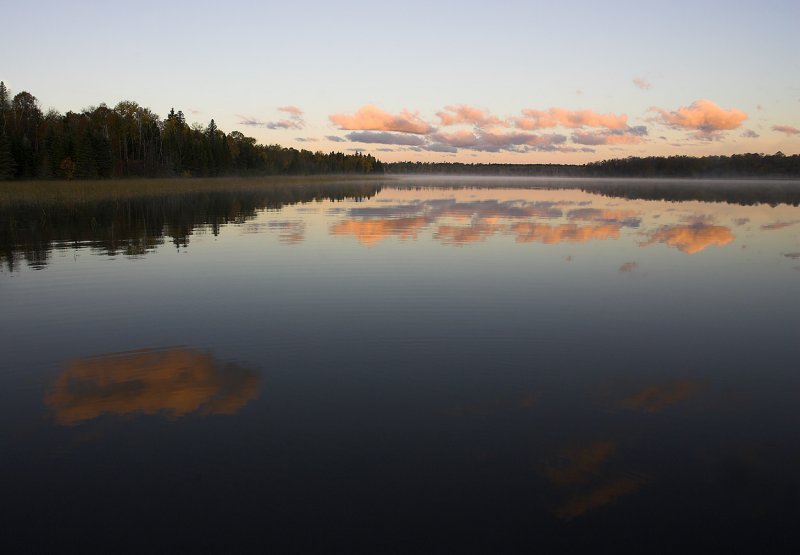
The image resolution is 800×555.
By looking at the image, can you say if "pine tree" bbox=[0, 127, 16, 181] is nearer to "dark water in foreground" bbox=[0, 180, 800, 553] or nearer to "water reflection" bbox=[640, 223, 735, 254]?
"dark water in foreground" bbox=[0, 180, 800, 553]

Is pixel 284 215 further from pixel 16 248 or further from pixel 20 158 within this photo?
pixel 20 158

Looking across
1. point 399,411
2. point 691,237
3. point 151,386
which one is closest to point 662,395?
point 399,411

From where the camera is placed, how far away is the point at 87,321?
14.2 meters

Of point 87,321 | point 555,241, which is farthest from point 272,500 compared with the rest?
point 555,241

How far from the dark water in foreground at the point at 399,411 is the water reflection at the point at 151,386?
0.19ft

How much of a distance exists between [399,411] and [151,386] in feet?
15.5

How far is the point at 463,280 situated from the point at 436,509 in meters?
13.3

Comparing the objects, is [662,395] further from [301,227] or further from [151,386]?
[301,227]

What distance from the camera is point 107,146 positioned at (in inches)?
4245

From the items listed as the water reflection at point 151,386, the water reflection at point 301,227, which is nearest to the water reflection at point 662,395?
the water reflection at point 151,386

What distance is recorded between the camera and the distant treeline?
9675 cm

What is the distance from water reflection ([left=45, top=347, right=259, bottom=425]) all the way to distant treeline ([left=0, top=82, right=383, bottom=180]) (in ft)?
303

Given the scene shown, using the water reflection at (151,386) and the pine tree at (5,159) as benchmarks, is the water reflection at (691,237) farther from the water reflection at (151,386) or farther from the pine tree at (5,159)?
the pine tree at (5,159)

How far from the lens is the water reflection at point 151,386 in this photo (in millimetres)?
8930
